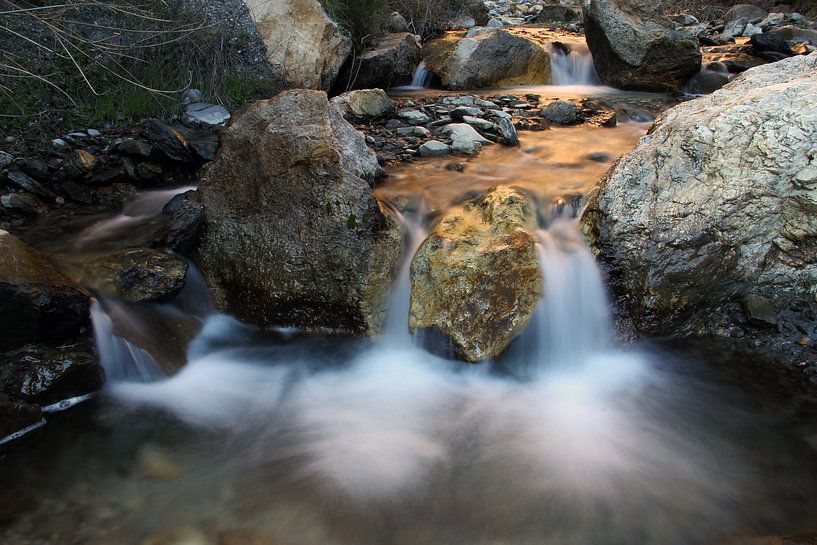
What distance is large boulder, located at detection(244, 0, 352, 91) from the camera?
8.16 meters

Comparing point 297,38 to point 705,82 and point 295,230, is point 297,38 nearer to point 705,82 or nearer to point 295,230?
point 295,230

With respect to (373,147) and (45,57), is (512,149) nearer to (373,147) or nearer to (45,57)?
(373,147)

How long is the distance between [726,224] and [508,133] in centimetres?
308

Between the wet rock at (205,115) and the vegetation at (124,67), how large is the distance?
0.21m

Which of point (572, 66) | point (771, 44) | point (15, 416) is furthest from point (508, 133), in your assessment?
point (771, 44)

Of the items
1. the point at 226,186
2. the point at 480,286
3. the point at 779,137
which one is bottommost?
the point at 480,286

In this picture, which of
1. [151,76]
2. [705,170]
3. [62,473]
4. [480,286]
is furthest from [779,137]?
[151,76]

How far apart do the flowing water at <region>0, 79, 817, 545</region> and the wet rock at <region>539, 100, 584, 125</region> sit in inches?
125

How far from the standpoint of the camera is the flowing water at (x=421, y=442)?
2.68 meters

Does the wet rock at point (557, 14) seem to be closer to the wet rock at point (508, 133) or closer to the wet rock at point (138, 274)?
the wet rock at point (508, 133)

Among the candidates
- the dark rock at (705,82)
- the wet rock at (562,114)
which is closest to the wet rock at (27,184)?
the wet rock at (562,114)

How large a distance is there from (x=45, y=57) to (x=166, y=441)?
6161 mm

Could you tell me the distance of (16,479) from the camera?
2832 millimetres

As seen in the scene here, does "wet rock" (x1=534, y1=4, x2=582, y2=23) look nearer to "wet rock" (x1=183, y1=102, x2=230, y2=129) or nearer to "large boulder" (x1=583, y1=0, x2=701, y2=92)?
"large boulder" (x1=583, y1=0, x2=701, y2=92)
